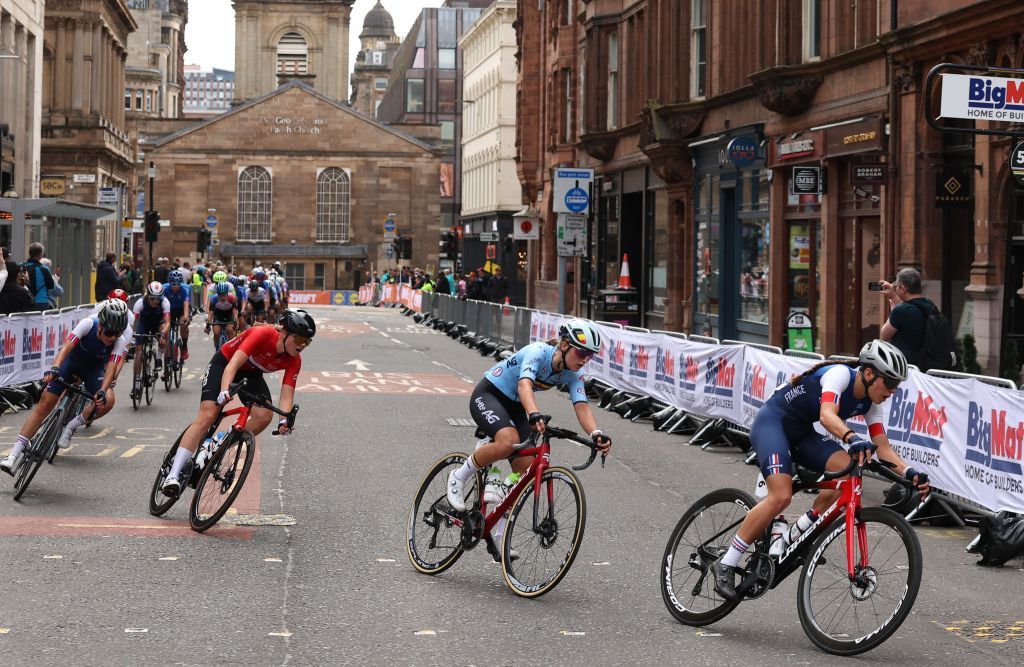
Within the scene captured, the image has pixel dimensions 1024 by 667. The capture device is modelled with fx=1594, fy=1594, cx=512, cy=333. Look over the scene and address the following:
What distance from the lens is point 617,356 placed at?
73.6 feet

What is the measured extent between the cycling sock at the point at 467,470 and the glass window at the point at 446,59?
386ft

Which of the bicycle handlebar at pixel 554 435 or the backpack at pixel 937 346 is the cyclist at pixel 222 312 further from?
the bicycle handlebar at pixel 554 435

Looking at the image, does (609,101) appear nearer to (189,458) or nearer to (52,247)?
(52,247)

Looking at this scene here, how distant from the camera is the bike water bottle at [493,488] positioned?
30.7 ft

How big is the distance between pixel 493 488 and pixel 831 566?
2351 millimetres

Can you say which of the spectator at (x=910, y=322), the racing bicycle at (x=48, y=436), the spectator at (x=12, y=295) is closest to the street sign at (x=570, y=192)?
the spectator at (x=12, y=295)

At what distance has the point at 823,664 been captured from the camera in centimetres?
758

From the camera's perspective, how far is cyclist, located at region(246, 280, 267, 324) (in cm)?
2652

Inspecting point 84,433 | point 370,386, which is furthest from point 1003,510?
point 370,386

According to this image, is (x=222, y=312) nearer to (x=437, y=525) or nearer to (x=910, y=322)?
(x=910, y=322)

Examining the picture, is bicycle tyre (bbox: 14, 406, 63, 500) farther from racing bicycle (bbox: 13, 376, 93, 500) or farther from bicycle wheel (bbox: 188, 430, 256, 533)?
bicycle wheel (bbox: 188, 430, 256, 533)

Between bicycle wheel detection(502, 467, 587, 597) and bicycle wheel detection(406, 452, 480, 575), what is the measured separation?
1.57 feet

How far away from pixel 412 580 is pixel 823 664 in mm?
2864

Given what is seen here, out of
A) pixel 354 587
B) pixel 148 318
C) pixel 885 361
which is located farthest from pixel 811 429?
pixel 148 318
